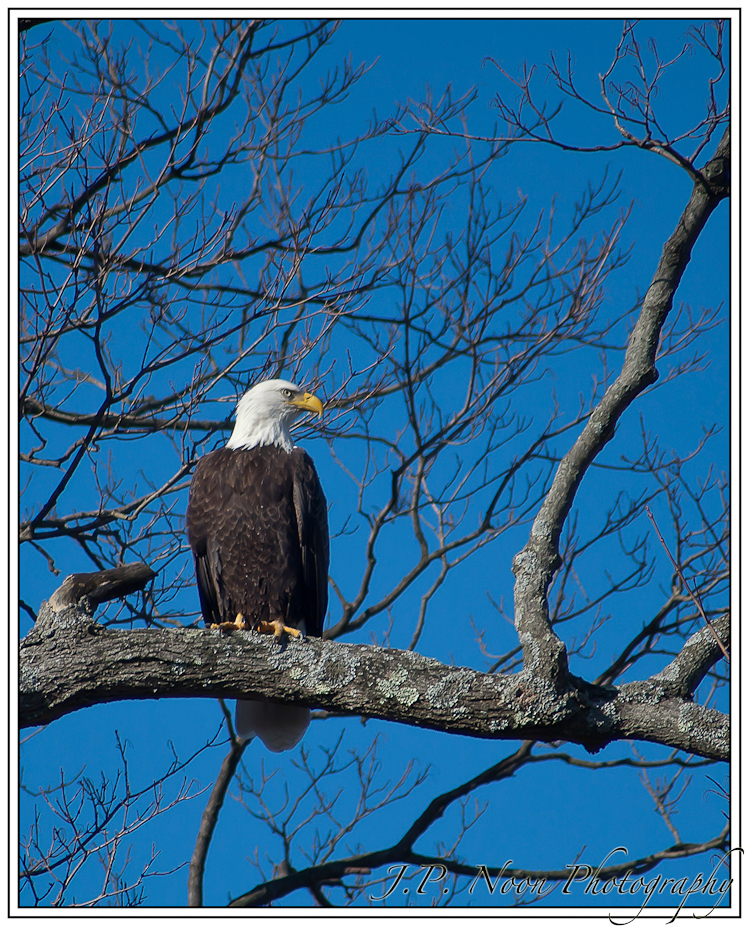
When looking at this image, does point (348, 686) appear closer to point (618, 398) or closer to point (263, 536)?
point (618, 398)

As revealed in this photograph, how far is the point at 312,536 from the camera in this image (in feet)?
14.3

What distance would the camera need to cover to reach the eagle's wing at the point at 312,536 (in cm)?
432

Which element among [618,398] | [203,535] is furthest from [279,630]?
[618,398]

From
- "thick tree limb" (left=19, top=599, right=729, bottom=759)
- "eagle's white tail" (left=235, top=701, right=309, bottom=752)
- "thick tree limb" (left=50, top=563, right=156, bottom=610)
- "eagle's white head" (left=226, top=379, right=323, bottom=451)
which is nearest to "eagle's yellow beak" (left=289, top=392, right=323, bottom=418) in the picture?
"eagle's white head" (left=226, top=379, right=323, bottom=451)

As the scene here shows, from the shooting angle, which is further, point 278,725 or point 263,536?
point 278,725

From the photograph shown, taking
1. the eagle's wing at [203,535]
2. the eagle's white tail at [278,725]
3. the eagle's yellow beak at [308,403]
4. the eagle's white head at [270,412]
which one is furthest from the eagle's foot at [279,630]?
the eagle's yellow beak at [308,403]

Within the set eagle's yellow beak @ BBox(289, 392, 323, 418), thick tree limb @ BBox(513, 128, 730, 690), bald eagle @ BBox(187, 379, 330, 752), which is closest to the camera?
thick tree limb @ BBox(513, 128, 730, 690)

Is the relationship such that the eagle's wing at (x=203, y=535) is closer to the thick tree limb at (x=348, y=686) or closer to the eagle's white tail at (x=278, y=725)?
the eagle's white tail at (x=278, y=725)

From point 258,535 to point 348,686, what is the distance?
1594 mm

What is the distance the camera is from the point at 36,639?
2.77m

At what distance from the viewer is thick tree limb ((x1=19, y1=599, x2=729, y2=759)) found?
8.79 feet

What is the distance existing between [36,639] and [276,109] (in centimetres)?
323

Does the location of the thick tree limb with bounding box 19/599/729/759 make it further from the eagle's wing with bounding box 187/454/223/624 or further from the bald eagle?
the eagle's wing with bounding box 187/454/223/624
